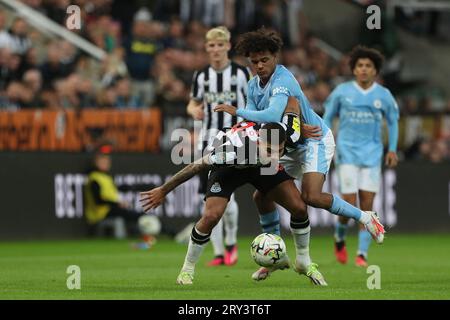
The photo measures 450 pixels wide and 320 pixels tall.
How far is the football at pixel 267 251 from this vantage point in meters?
11.0

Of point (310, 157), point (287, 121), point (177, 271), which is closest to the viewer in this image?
point (287, 121)

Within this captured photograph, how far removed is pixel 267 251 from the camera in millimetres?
11008

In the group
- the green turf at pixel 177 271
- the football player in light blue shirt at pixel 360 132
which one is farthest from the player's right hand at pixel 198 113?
the green turf at pixel 177 271

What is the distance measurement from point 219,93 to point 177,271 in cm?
241

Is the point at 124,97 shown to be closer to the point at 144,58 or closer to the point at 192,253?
the point at 144,58

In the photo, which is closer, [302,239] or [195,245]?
[195,245]

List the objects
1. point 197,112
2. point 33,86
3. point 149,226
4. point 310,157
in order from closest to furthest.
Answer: point 310,157 < point 197,112 < point 149,226 < point 33,86

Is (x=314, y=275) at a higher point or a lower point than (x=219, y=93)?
lower

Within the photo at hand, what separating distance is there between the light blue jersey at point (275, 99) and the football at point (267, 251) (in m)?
1.18

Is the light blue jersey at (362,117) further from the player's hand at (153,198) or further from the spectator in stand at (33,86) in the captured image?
the spectator in stand at (33,86)

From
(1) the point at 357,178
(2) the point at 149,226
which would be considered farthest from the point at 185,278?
(2) the point at 149,226

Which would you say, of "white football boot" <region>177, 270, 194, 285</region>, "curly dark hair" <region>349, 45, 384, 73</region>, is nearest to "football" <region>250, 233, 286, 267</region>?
"white football boot" <region>177, 270, 194, 285</region>
